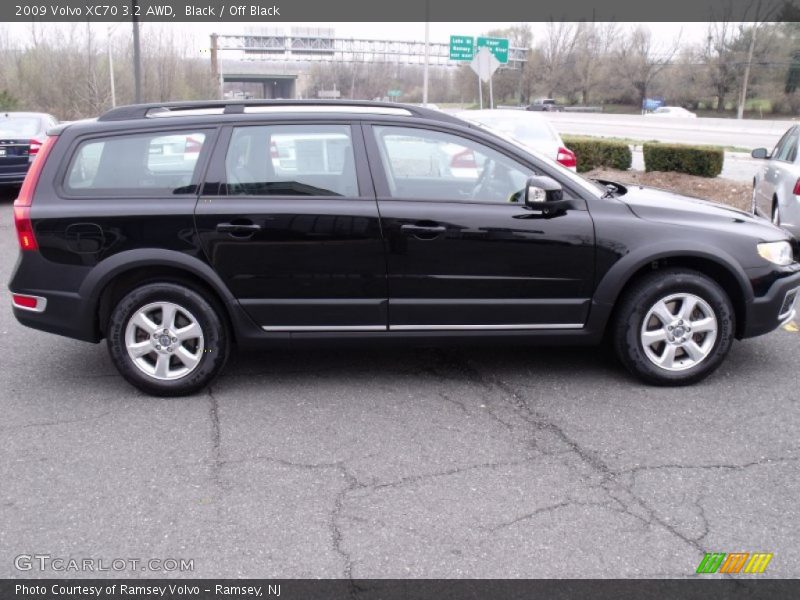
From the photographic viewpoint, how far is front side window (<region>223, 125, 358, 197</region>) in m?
4.75

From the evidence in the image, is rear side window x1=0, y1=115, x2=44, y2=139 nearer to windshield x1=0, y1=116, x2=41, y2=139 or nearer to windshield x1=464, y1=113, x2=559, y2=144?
windshield x1=0, y1=116, x2=41, y2=139

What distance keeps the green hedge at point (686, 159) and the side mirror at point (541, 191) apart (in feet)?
37.0

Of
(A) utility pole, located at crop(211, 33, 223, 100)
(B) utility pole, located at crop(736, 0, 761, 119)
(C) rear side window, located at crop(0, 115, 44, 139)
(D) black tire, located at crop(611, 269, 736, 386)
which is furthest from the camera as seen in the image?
(B) utility pole, located at crop(736, 0, 761, 119)

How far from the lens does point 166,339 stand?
15.6ft

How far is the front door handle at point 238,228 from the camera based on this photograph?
4.64 m

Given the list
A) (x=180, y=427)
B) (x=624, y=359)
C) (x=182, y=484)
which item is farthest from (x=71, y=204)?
(x=624, y=359)

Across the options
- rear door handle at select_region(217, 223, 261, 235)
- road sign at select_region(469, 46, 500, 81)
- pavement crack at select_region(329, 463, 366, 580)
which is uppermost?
road sign at select_region(469, 46, 500, 81)

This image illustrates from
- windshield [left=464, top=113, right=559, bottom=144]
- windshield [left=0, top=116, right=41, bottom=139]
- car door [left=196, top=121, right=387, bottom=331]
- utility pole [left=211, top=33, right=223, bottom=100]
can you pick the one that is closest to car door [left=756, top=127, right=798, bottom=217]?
windshield [left=464, top=113, right=559, bottom=144]

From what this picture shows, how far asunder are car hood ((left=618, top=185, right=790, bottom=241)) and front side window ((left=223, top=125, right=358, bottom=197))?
1823 mm

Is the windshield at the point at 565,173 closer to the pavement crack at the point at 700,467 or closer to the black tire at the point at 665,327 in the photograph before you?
the black tire at the point at 665,327

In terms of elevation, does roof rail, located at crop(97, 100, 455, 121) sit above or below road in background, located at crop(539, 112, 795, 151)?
above

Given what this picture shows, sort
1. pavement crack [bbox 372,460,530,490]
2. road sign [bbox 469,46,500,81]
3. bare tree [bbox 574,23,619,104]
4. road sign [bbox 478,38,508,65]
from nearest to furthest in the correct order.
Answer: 1. pavement crack [bbox 372,460,530,490]
2. road sign [bbox 469,46,500,81]
3. road sign [bbox 478,38,508,65]
4. bare tree [bbox 574,23,619,104]

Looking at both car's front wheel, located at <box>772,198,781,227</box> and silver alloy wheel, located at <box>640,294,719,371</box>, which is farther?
car's front wheel, located at <box>772,198,781,227</box>

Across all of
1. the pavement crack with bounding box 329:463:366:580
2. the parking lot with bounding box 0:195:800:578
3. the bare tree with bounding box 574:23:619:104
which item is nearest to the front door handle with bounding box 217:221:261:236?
the parking lot with bounding box 0:195:800:578
